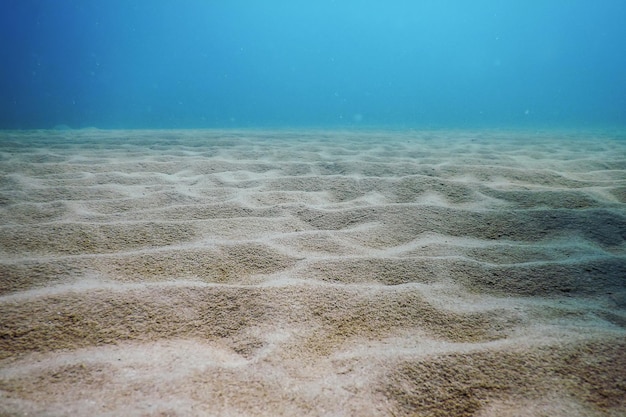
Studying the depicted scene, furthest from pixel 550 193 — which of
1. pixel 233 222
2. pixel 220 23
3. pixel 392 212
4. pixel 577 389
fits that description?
pixel 220 23

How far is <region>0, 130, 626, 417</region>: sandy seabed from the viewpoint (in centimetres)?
85

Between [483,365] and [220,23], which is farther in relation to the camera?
[220,23]

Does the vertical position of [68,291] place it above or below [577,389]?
above

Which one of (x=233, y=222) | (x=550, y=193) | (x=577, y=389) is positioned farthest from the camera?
(x=550, y=193)

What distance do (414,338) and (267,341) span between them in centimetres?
47

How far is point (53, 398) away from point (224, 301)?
0.52 meters

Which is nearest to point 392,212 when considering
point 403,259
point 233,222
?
point 403,259

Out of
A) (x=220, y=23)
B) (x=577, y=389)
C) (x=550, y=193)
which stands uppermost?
(x=220, y=23)

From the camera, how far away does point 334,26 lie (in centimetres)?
9981

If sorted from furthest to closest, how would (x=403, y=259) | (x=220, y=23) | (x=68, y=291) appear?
(x=220, y=23), (x=403, y=259), (x=68, y=291)

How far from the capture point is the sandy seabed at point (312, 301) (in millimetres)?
854

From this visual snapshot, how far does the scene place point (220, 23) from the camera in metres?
92.0

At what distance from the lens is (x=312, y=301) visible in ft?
4.01

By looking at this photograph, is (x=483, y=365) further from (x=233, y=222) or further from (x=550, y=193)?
(x=550, y=193)
